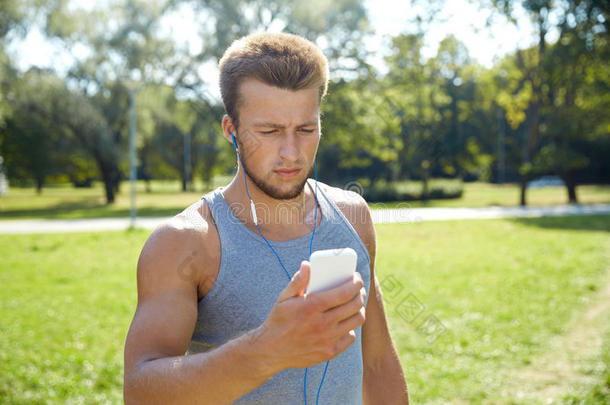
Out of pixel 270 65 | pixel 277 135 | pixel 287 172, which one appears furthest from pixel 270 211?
pixel 270 65

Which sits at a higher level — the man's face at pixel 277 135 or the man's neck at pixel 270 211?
the man's face at pixel 277 135

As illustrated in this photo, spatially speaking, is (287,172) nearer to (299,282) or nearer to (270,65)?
(270,65)

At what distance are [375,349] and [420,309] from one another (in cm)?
511

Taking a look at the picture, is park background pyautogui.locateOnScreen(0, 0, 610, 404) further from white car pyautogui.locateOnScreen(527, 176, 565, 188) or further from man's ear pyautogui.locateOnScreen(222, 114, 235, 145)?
white car pyautogui.locateOnScreen(527, 176, 565, 188)

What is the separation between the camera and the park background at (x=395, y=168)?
178 inches

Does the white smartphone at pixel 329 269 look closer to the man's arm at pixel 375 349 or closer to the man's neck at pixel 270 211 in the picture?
the man's neck at pixel 270 211

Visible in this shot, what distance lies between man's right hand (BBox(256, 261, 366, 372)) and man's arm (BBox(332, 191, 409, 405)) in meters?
0.80

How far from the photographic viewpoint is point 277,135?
57.3 inches

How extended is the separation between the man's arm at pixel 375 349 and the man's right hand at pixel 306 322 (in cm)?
80

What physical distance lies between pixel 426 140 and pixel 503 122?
19385 millimetres

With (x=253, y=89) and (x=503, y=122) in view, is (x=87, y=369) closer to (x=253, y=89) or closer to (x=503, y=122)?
(x=253, y=89)

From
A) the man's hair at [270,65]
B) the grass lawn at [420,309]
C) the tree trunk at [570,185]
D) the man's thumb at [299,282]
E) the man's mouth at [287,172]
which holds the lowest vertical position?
the grass lawn at [420,309]

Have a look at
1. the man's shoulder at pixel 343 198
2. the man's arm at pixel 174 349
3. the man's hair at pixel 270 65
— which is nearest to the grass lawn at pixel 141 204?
the man's shoulder at pixel 343 198

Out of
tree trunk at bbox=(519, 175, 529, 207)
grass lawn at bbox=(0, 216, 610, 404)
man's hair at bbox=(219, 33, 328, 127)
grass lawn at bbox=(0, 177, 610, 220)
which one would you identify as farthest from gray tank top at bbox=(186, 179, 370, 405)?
tree trunk at bbox=(519, 175, 529, 207)
